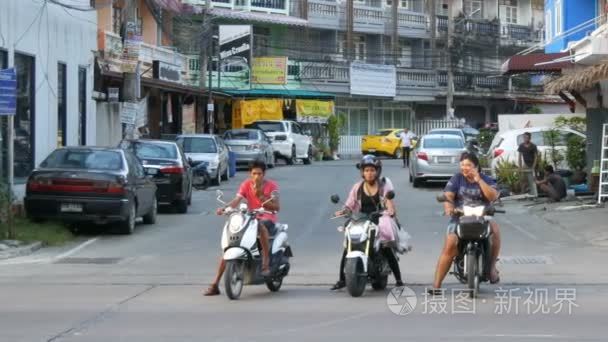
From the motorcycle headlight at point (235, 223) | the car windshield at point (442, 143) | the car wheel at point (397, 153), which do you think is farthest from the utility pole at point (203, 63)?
the motorcycle headlight at point (235, 223)

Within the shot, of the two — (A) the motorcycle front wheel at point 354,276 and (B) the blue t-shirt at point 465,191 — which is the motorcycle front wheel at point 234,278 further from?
(B) the blue t-shirt at point 465,191

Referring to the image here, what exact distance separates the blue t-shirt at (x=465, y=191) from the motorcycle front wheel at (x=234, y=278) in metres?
2.50

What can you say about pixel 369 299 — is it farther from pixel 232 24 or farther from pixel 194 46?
pixel 232 24

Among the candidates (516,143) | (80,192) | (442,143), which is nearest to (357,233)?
(80,192)

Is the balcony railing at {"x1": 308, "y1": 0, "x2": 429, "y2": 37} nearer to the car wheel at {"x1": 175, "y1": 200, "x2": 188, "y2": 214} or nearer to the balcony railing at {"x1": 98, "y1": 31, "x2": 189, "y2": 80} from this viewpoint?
the balcony railing at {"x1": 98, "y1": 31, "x2": 189, "y2": 80}

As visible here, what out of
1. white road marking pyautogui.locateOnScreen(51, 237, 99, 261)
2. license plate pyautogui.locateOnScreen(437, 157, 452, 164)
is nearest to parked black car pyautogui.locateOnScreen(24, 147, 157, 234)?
white road marking pyautogui.locateOnScreen(51, 237, 99, 261)

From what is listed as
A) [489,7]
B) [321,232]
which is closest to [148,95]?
[321,232]

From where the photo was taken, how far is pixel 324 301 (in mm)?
12492

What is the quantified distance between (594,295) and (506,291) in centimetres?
101

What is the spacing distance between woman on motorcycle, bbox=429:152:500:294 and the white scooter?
1884 mm

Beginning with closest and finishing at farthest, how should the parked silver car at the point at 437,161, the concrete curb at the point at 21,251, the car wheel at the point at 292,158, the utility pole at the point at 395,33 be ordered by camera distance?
1. the concrete curb at the point at 21,251
2. the parked silver car at the point at 437,161
3. the car wheel at the point at 292,158
4. the utility pole at the point at 395,33

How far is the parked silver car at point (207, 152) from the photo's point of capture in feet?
109

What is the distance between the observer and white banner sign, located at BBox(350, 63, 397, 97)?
59875mm

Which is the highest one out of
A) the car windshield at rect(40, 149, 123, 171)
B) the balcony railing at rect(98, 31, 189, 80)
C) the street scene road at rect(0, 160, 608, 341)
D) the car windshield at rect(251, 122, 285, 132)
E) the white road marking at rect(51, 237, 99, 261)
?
the balcony railing at rect(98, 31, 189, 80)
